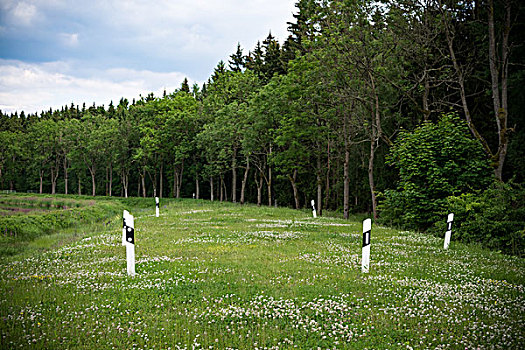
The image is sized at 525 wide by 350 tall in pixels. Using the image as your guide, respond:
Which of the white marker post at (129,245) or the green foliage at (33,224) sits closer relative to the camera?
the white marker post at (129,245)

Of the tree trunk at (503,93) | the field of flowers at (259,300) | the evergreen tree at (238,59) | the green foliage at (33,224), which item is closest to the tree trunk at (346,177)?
the tree trunk at (503,93)

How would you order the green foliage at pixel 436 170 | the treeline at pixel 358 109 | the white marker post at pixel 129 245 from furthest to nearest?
the treeline at pixel 358 109, the green foliage at pixel 436 170, the white marker post at pixel 129 245

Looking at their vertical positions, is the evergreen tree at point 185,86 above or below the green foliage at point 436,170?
above

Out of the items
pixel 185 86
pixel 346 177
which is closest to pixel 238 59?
pixel 185 86

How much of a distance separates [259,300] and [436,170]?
18.4m

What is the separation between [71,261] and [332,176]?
136 feet

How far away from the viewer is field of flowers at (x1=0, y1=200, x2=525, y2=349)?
5559 millimetres

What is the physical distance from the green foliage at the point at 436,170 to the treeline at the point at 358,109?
0.13 meters

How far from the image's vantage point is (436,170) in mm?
21906

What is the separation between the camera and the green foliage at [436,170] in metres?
21.7

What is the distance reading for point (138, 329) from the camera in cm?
578

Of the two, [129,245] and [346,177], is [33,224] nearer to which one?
[129,245]

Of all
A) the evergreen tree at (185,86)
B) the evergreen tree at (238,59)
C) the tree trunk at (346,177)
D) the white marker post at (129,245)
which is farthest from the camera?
the evergreen tree at (185,86)

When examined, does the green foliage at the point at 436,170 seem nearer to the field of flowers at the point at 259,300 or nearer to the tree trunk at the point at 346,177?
the tree trunk at the point at 346,177
